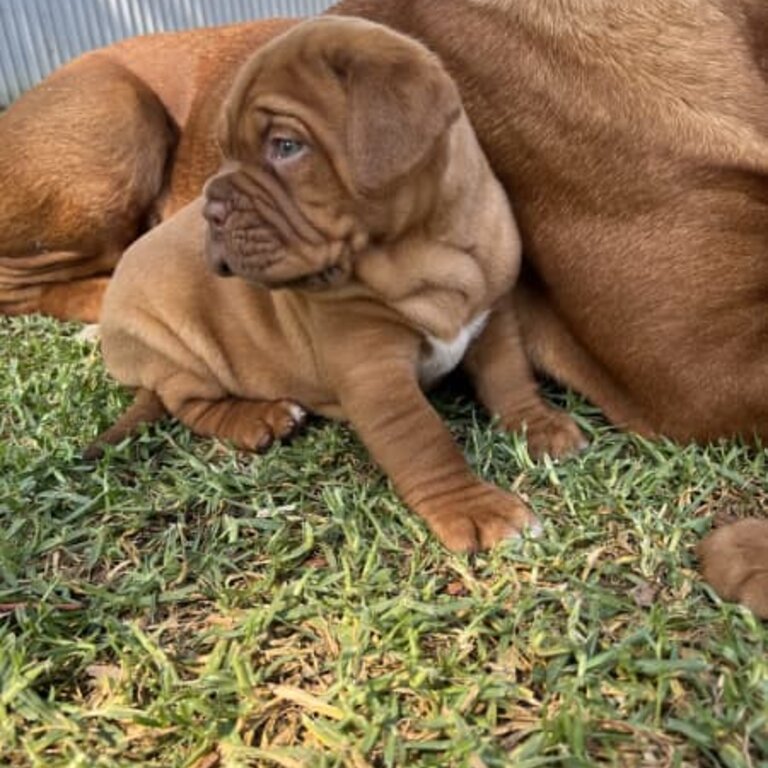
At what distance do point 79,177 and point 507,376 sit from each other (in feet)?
5.25

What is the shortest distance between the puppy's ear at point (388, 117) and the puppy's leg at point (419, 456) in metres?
0.42

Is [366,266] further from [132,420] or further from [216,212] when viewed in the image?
[132,420]

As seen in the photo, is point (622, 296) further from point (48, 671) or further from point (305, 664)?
point (48, 671)

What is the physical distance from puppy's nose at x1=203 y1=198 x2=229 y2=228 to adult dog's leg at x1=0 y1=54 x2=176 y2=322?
1.32 metres

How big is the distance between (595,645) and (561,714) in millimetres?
197

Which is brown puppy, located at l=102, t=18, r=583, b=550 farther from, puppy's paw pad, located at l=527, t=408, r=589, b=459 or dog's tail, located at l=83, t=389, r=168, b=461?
dog's tail, located at l=83, t=389, r=168, b=461

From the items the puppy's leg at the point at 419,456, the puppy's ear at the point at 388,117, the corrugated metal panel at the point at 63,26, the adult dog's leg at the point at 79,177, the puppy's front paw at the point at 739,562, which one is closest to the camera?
the puppy's front paw at the point at 739,562

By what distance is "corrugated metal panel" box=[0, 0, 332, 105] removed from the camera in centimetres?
636

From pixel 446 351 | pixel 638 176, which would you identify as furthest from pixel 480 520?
pixel 638 176

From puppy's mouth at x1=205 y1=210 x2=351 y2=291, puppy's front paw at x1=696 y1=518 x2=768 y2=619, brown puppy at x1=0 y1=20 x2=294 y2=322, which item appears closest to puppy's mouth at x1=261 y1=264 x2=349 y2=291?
puppy's mouth at x1=205 y1=210 x2=351 y2=291

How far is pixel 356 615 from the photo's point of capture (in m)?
1.83

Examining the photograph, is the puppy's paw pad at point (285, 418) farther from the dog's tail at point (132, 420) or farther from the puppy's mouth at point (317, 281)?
the puppy's mouth at point (317, 281)

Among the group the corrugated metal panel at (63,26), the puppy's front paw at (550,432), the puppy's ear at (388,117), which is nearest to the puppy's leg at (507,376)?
the puppy's front paw at (550,432)

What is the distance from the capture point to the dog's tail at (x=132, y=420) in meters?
2.43
